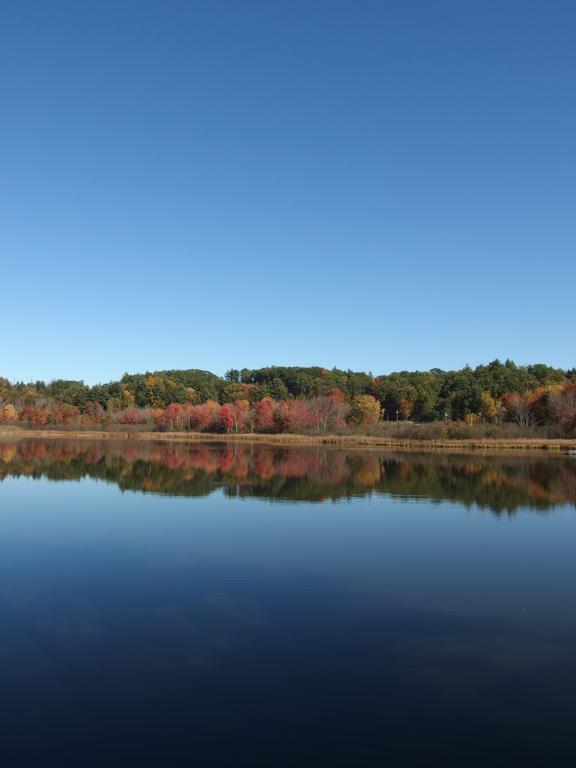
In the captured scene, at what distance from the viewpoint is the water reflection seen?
27.8m

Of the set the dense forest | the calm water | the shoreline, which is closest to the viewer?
the calm water

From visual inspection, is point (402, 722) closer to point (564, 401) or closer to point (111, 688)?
point (111, 688)

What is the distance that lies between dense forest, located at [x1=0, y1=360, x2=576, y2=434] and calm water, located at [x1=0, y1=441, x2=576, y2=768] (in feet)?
188

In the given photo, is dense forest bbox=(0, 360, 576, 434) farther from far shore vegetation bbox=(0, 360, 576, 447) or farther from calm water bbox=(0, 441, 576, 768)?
calm water bbox=(0, 441, 576, 768)

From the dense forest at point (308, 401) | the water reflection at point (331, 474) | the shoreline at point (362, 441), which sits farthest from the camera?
the dense forest at point (308, 401)

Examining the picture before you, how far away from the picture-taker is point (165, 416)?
104 metres

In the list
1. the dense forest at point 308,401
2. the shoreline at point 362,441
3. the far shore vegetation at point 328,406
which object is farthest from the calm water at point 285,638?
the dense forest at point 308,401

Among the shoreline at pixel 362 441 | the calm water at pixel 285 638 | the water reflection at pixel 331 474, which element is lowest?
the calm water at pixel 285 638

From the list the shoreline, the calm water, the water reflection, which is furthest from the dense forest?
the calm water

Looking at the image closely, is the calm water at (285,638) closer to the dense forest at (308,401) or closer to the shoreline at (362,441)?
the shoreline at (362,441)

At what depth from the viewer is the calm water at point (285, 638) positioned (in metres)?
7.07

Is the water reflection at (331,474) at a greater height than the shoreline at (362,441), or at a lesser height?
lesser

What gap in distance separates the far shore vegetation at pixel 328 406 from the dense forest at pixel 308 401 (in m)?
0.17

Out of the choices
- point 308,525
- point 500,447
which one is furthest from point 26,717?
point 500,447
